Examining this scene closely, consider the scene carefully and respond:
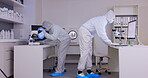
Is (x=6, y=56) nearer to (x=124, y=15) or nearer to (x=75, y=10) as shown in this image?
(x=75, y=10)

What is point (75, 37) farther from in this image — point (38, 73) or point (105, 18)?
point (38, 73)

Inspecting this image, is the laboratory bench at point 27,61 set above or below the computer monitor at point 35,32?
below

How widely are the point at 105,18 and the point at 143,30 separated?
233 centimetres

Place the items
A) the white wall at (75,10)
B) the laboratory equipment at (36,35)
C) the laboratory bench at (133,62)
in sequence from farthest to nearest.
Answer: the white wall at (75,10)
the laboratory equipment at (36,35)
the laboratory bench at (133,62)

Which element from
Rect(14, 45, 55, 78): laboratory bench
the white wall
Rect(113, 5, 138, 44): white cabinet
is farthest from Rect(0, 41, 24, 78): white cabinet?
Rect(113, 5, 138, 44): white cabinet

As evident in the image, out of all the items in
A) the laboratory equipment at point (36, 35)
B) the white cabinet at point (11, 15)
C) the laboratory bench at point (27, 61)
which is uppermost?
the white cabinet at point (11, 15)

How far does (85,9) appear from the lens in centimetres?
559

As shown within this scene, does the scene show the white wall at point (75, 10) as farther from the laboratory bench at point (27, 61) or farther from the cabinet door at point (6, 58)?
the laboratory bench at point (27, 61)

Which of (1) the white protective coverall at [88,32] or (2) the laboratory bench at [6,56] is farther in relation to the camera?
(1) the white protective coverall at [88,32]

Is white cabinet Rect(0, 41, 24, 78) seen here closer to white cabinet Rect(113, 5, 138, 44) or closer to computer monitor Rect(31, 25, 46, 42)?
computer monitor Rect(31, 25, 46, 42)

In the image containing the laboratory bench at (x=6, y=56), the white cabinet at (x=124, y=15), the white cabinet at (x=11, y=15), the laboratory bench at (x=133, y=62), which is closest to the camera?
the laboratory bench at (x=133, y=62)

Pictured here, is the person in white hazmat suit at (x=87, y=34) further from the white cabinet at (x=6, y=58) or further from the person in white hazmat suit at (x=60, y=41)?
the white cabinet at (x=6, y=58)

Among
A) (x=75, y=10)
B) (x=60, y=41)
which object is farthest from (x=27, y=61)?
(x=75, y=10)

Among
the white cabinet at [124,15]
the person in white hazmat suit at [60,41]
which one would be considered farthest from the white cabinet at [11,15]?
the white cabinet at [124,15]
